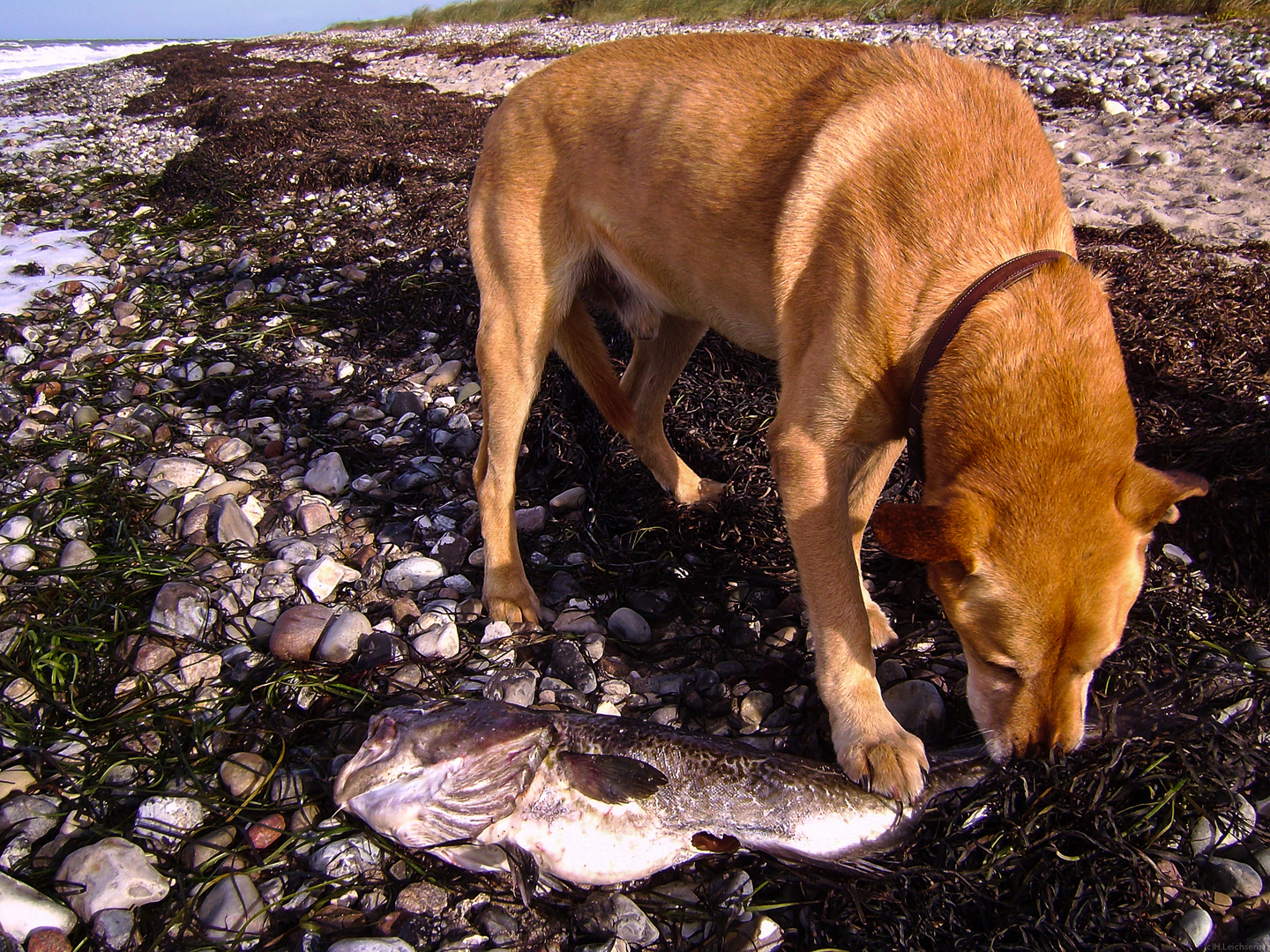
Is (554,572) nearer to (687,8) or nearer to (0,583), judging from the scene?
(0,583)

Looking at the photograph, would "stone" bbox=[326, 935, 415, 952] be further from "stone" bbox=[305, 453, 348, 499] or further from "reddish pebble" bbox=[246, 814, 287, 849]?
"stone" bbox=[305, 453, 348, 499]

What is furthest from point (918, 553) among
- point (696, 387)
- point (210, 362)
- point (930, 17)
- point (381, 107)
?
point (930, 17)

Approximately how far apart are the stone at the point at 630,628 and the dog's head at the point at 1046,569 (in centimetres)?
121

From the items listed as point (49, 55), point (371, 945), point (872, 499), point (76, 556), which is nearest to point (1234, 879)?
point (872, 499)

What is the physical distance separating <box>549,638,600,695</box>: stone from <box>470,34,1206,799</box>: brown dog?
31 cm

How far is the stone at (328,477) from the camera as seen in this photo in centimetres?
356

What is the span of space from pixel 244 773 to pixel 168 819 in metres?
0.21

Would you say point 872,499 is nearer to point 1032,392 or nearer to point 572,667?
point 1032,392

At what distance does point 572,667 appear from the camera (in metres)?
2.59

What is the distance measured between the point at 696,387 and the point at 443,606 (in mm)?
1936

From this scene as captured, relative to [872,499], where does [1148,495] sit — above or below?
above

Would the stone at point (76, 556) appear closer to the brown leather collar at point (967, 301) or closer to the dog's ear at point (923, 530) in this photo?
the dog's ear at point (923, 530)

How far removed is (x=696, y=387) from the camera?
4.17 m

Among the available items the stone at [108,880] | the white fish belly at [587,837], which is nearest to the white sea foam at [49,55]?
the stone at [108,880]
